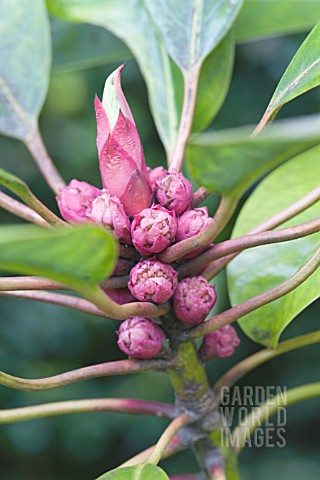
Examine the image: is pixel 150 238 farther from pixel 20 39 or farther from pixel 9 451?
pixel 9 451

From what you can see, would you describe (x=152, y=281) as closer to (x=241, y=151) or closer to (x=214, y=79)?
(x=241, y=151)

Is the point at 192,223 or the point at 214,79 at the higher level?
the point at 214,79

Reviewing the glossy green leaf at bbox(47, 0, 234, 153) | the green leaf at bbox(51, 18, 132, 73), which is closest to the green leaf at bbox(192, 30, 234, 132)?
the glossy green leaf at bbox(47, 0, 234, 153)

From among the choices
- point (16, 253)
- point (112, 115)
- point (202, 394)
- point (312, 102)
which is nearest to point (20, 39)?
point (112, 115)

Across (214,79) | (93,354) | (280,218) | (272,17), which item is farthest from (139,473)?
(93,354)

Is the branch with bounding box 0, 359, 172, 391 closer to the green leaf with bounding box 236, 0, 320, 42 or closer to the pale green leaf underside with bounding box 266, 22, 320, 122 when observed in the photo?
the pale green leaf underside with bounding box 266, 22, 320, 122

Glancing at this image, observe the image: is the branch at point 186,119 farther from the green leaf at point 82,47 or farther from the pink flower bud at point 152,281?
the green leaf at point 82,47
